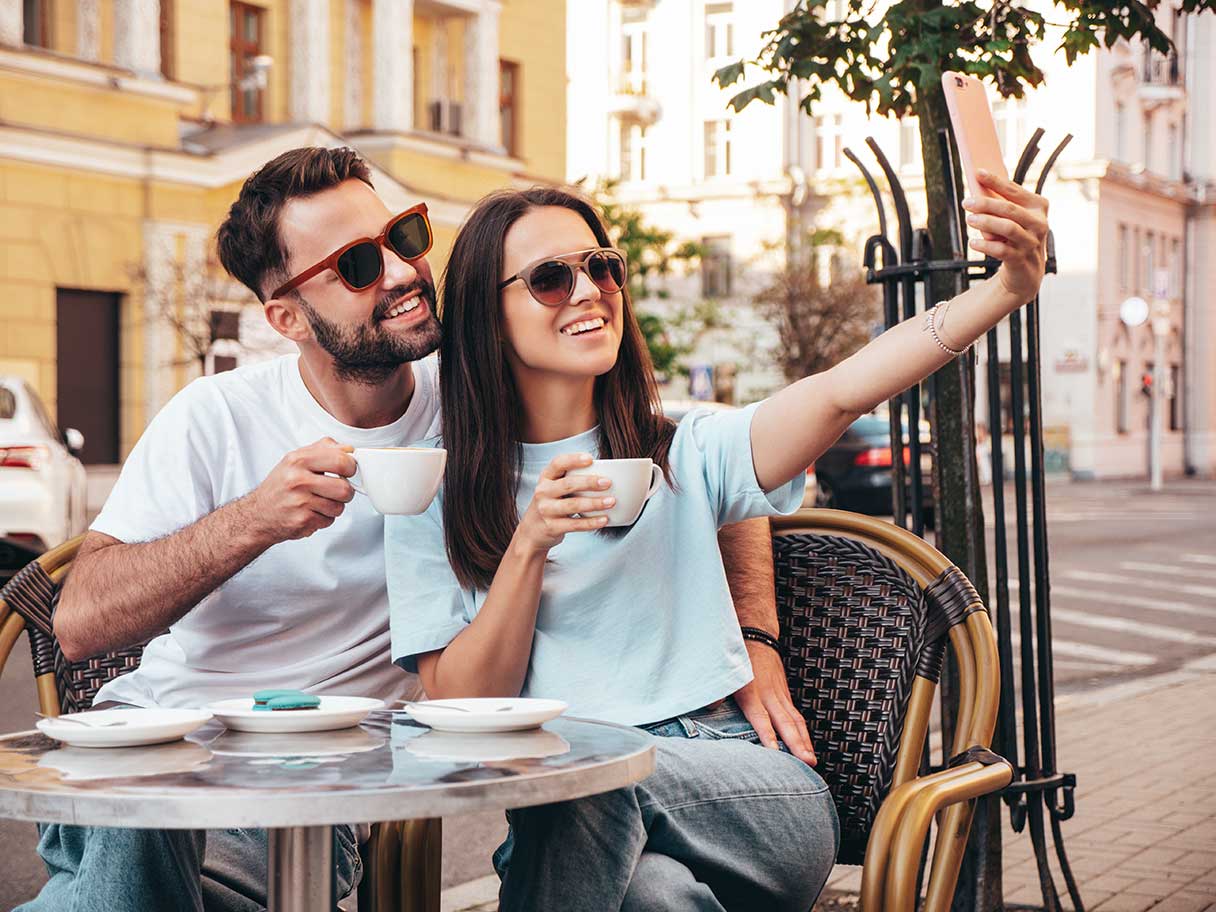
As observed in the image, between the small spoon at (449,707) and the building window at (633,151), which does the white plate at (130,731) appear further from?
the building window at (633,151)

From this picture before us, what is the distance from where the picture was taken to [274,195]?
3.29 metres

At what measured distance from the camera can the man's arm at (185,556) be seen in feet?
8.38

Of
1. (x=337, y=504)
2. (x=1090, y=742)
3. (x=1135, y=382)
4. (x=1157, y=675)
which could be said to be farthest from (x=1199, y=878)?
(x=1135, y=382)

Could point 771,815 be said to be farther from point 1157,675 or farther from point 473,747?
point 1157,675

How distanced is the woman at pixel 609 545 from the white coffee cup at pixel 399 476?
16 centimetres

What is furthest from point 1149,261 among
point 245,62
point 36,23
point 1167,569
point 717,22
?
point 36,23

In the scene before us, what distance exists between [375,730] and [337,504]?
39 cm

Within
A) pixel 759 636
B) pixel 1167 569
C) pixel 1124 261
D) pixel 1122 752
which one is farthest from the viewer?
pixel 1124 261

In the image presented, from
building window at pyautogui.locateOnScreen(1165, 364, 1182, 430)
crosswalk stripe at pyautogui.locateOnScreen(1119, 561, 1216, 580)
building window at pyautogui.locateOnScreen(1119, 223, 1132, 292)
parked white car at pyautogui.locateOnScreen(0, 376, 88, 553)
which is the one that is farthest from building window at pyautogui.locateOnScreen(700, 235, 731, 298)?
parked white car at pyautogui.locateOnScreen(0, 376, 88, 553)

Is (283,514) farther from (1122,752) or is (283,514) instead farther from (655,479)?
(1122,752)

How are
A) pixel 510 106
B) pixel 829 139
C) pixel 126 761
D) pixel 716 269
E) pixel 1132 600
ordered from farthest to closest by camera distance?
pixel 716 269 → pixel 829 139 → pixel 510 106 → pixel 1132 600 → pixel 126 761

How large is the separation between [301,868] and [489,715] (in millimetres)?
310

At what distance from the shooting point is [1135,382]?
147 feet

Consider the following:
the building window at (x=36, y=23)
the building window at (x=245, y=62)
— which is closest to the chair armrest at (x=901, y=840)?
the building window at (x=36, y=23)
